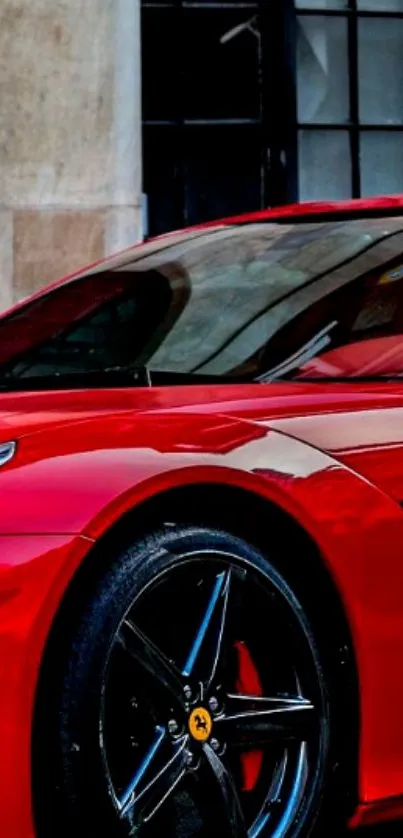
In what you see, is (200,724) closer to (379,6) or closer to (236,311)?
(236,311)

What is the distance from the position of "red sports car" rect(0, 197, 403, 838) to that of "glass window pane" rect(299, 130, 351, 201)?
310 inches

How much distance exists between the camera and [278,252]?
5.19m

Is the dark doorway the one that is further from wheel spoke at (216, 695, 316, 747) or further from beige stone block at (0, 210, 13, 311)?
wheel spoke at (216, 695, 316, 747)

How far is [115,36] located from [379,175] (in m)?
2.17

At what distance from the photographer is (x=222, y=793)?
3932 millimetres

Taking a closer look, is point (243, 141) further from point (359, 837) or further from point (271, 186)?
point (359, 837)

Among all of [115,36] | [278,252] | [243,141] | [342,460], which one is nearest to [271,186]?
[243,141]

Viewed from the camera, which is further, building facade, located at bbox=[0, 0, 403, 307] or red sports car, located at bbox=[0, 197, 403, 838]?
building facade, located at bbox=[0, 0, 403, 307]

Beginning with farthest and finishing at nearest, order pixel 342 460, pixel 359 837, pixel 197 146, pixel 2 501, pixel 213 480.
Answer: pixel 197 146
pixel 359 837
pixel 342 460
pixel 213 480
pixel 2 501

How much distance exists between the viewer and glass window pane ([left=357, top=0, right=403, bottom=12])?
12656 mm

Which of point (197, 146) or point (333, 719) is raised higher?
point (197, 146)

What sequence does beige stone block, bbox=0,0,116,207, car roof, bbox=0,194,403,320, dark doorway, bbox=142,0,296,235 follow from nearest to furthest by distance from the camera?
car roof, bbox=0,194,403,320
beige stone block, bbox=0,0,116,207
dark doorway, bbox=142,0,296,235

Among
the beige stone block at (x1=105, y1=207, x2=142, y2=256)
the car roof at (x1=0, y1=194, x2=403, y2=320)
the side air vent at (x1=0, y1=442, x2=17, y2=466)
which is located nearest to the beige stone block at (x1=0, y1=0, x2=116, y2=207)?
the beige stone block at (x1=105, y1=207, x2=142, y2=256)

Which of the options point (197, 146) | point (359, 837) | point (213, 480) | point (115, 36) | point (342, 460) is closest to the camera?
point (213, 480)
